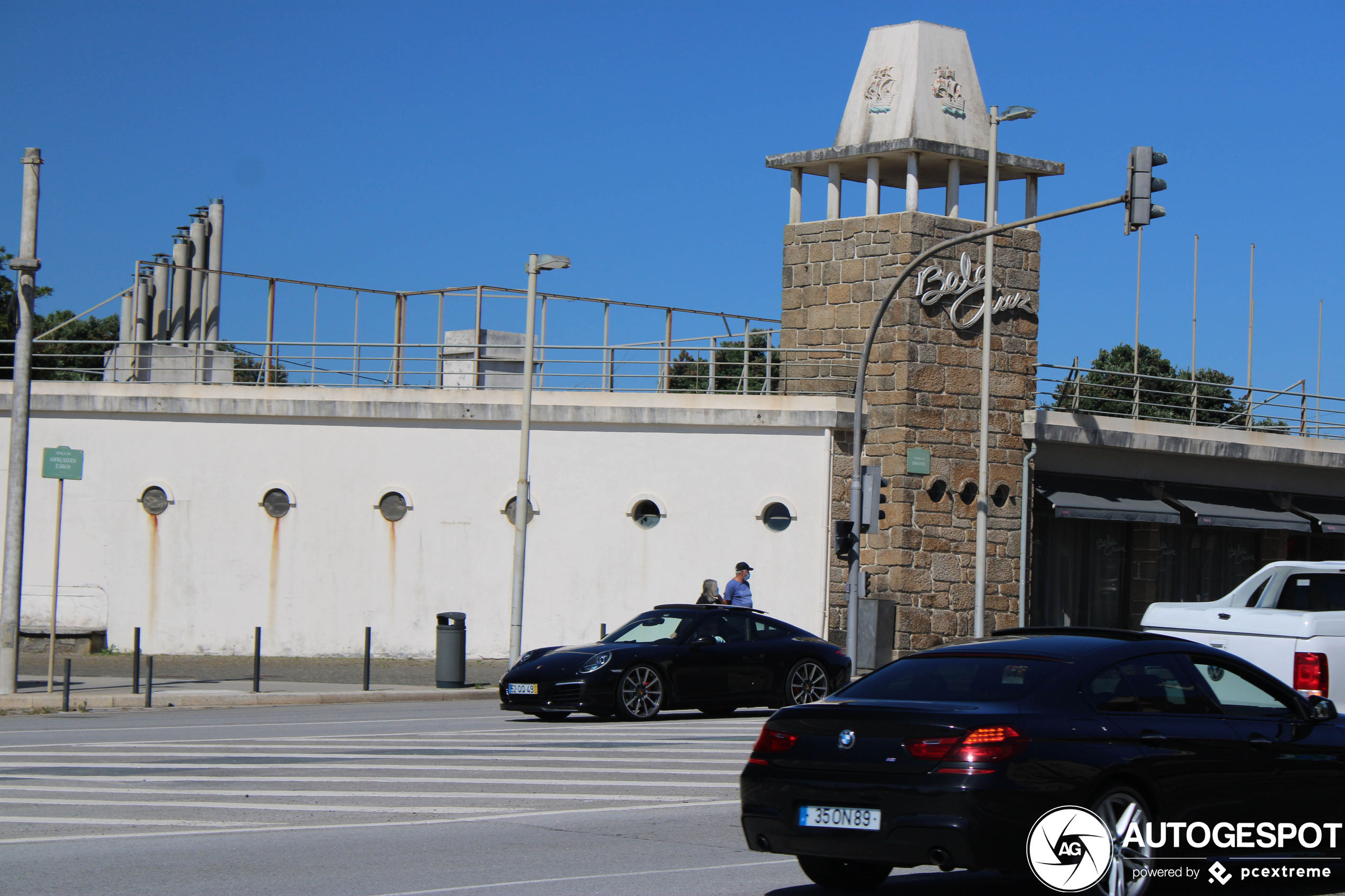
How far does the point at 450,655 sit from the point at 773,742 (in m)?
15.8

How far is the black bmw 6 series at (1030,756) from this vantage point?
6.70 metres

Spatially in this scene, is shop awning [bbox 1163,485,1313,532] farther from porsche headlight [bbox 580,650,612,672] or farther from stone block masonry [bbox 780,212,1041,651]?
porsche headlight [bbox 580,650,612,672]

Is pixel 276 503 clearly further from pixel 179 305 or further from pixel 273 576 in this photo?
pixel 179 305

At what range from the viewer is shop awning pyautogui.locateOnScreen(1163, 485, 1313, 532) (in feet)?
106

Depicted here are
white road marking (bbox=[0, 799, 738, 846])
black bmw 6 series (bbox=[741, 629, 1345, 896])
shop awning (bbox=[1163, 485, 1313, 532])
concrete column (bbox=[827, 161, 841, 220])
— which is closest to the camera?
black bmw 6 series (bbox=[741, 629, 1345, 896])

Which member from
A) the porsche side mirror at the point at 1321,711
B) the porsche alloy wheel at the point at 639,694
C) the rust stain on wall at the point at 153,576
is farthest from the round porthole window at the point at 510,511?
the porsche side mirror at the point at 1321,711

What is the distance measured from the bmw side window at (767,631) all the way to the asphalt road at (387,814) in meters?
2.32

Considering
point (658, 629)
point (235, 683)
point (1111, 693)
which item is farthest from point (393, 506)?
point (1111, 693)

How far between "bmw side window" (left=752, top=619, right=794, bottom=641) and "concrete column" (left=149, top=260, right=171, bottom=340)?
23.5 meters

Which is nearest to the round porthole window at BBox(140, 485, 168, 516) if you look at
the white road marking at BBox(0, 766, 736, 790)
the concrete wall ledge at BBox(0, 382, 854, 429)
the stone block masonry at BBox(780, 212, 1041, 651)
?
the concrete wall ledge at BBox(0, 382, 854, 429)

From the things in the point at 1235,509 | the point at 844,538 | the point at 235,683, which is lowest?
the point at 235,683

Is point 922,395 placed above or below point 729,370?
below

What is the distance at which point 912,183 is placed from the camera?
27.6 metres

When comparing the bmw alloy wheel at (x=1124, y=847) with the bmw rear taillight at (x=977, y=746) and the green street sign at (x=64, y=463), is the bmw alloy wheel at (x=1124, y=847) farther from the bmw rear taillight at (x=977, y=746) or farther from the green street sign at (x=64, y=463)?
the green street sign at (x=64, y=463)
